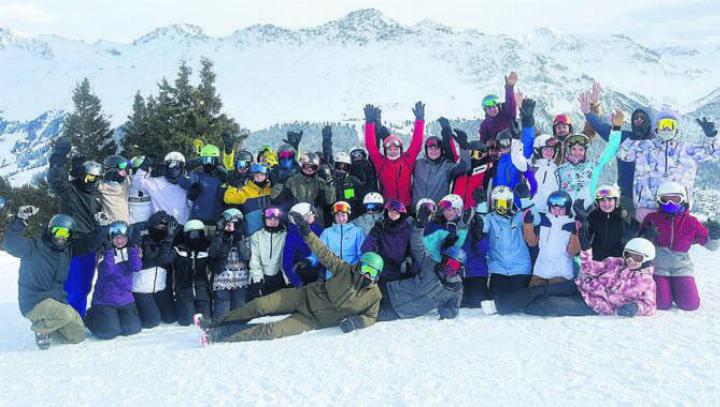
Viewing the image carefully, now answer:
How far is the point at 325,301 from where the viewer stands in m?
6.88

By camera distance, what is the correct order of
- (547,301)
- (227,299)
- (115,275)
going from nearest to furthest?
(547,301), (115,275), (227,299)

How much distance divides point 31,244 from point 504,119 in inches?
266

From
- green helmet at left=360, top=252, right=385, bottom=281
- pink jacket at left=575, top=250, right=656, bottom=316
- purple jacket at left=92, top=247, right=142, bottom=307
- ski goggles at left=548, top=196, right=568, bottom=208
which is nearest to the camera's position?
green helmet at left=360, top=252, right=385, bottom=281

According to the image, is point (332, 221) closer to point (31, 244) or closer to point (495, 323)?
point (495, 323)

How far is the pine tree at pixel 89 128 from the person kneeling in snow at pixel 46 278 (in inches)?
1252

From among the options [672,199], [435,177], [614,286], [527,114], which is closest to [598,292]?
[614,286]

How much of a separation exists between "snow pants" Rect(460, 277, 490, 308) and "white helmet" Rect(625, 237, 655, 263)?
6.00 ft

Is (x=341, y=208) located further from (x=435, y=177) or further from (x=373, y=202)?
(x=435, y=177)

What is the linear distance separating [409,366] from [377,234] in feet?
8.13

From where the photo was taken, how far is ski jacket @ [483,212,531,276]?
25.2ft

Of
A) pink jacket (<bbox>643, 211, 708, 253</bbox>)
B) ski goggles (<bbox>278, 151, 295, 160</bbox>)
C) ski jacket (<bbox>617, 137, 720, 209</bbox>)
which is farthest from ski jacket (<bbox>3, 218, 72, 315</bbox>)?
ski jacket (<bbox>617, 137, 720, 209</bbox>)

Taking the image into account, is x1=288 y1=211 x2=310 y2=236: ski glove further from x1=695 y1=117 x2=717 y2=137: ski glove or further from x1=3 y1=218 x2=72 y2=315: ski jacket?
x1=695 y1=117 x2=717 y2=137: ski glove

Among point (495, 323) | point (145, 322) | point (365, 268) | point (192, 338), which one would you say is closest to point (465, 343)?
point (495, 323)

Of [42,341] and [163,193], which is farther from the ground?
[163,193]
